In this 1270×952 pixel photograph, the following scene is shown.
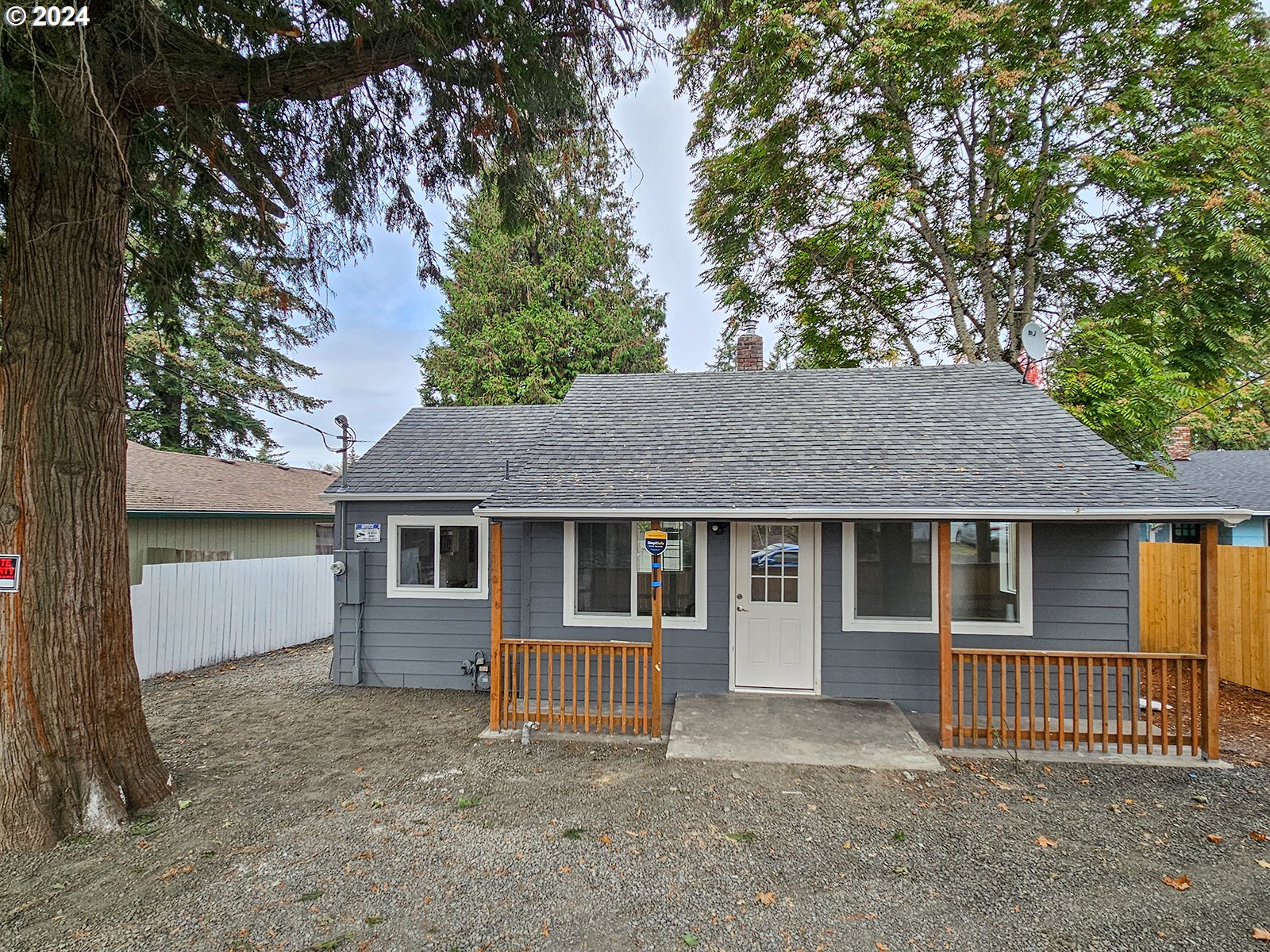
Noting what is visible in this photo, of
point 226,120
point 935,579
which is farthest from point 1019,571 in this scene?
point 226,120

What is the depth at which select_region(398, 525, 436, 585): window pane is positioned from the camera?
23.0 feet

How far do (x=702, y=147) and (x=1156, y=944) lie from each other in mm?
13463

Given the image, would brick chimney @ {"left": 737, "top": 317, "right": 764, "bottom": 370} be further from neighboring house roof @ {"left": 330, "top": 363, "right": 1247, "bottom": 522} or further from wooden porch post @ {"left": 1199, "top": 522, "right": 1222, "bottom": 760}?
wooden porch post @ {"left": 1199, "top": 522, "right": 1222, "bottom": 760}

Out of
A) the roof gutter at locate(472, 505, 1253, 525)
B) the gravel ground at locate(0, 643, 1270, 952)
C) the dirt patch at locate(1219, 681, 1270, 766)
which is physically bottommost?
the dirt patch at locate(1219, 681, 1270, 766)

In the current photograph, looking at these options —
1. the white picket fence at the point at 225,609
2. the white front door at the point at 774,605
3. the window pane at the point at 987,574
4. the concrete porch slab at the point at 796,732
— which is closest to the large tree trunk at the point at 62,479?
the white picket fence at the point at 225,609

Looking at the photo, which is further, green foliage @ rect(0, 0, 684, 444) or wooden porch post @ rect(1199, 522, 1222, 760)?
wooden porch post @ rect(1199, 522, 1222, 760)

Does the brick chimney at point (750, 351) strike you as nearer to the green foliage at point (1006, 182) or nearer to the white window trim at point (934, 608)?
the green foliage at point (1006, 182)

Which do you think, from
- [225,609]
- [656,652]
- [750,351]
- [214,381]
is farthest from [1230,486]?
[214,381]

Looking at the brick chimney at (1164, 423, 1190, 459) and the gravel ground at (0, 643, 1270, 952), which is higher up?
the brick chimney at (1164, 423, 1190, 459)

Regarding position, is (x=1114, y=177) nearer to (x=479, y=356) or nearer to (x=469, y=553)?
(x=469, y=553)

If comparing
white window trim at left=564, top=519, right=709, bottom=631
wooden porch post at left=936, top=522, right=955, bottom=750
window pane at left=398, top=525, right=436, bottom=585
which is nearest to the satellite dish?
wooden porch post at left=936, top=522, right=955, bottom=750

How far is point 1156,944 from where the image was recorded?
8.69 ft

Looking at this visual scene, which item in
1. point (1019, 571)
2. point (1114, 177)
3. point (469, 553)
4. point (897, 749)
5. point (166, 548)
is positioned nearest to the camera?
point (897, 749)

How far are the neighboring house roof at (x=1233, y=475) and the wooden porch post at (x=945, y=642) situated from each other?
1103 cm
